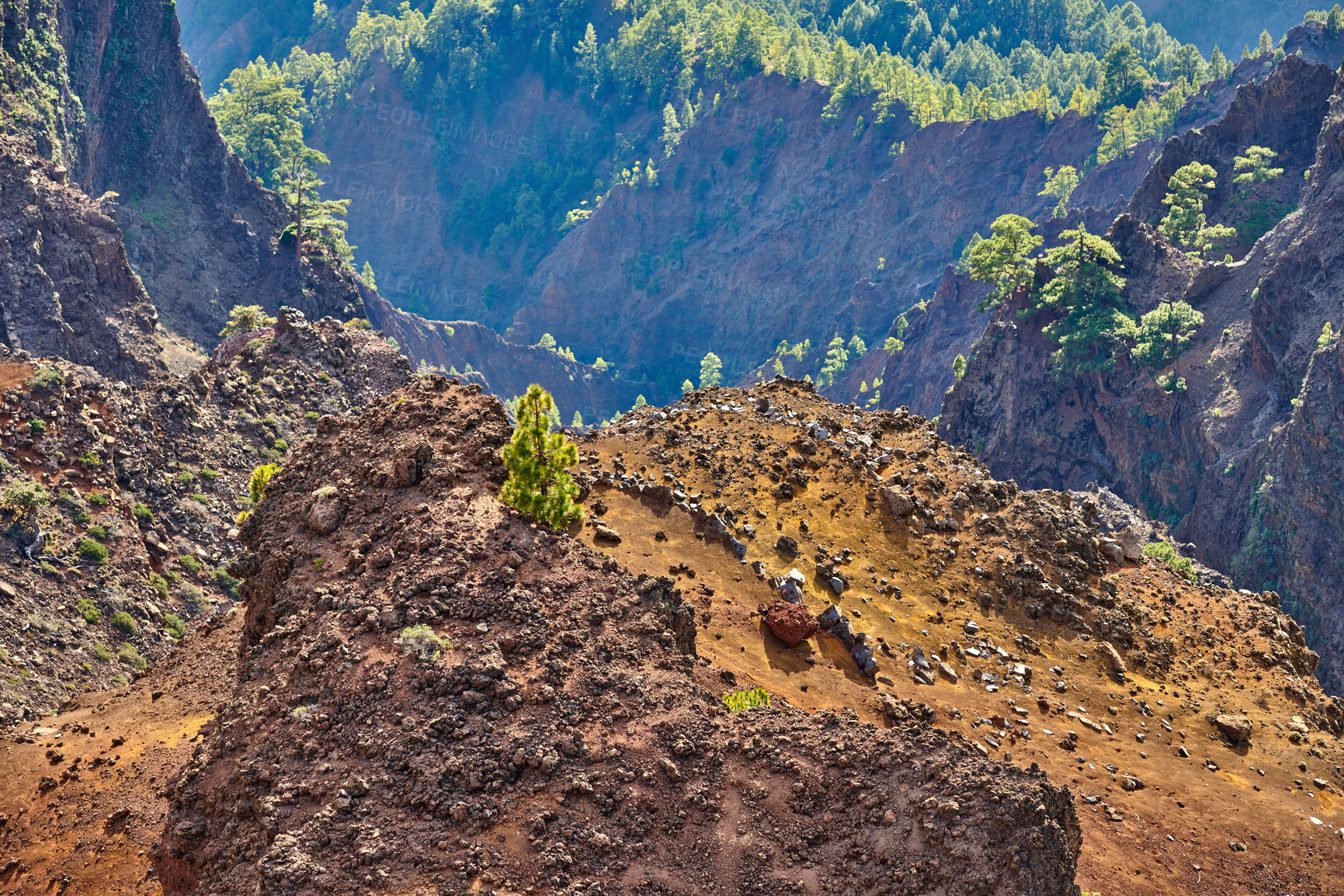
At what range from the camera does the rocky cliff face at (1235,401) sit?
60.4 m

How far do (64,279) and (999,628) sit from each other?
6423 cm

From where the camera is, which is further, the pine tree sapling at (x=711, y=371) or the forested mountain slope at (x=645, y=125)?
the forested mountain slope at (x=645, y=125)

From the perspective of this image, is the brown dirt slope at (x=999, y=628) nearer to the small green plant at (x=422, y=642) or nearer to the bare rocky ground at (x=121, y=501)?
the small green plant at (x=422, y=642)

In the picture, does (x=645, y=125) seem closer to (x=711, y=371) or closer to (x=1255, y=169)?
(x=711, y=371)

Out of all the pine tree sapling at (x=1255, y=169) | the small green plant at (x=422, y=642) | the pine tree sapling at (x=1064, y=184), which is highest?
the pine tree sapling at (x=1064, y=184)

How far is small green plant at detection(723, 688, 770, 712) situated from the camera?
57.0 ft

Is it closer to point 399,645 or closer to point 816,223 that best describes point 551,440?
point 399,645

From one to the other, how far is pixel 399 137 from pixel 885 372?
10784 centimetres

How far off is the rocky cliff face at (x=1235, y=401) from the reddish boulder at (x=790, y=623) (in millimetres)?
45581

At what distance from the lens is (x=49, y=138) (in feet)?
246

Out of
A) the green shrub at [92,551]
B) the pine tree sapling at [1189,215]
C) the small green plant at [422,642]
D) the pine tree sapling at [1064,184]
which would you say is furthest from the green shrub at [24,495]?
the pine tree sapling at [1064,184]

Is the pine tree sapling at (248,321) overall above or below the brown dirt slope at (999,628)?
above

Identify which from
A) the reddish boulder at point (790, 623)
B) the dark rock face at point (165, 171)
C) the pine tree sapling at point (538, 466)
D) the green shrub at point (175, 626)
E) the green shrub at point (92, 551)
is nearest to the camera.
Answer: the pine tree sapling at point (538, 466)

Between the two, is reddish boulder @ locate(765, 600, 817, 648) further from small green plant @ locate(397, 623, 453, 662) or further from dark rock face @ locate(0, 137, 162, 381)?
dark rock face @ locate(0, 137, 162, 381)
